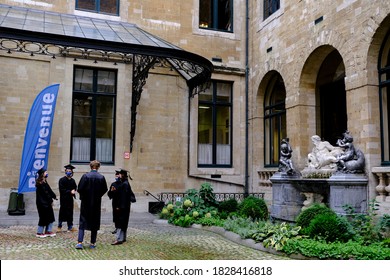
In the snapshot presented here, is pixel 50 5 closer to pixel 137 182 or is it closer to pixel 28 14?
pixel 28 14

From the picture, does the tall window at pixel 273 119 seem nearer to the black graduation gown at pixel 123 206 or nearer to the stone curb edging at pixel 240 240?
the stone curb edging at pixel 240 240

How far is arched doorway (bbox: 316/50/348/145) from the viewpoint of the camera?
15.0 m

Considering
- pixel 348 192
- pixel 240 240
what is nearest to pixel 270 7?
pixel 348 192

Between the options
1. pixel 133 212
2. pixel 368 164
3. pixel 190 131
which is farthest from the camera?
pixel 190 131

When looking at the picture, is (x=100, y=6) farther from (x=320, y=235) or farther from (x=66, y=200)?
(x=320, y=235)

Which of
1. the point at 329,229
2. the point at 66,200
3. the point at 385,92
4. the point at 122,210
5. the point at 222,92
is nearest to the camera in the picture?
the point at 329,229

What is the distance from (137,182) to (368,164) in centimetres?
867

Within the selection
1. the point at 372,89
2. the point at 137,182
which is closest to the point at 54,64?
the point at 137,182

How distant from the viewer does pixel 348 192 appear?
11094 mm

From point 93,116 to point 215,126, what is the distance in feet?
16.8

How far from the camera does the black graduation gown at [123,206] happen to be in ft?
31.4

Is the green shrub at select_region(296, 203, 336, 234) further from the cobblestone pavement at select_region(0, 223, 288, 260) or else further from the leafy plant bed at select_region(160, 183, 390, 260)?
the cobblestone pavement at select_region(0, 223, 288, 260)

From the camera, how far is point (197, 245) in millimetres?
9602

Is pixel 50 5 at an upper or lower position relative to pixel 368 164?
upper
